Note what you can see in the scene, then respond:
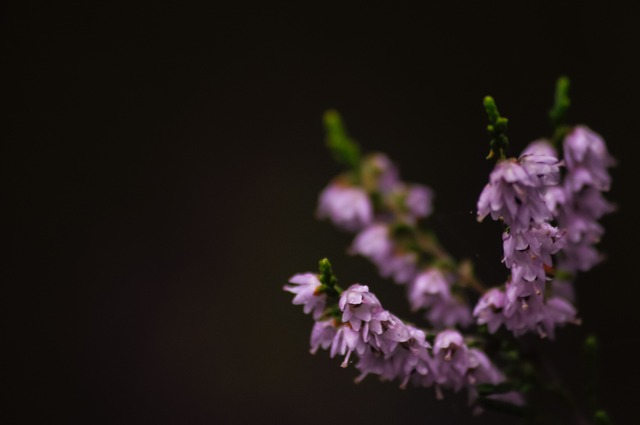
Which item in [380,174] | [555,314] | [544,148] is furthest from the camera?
[380,174]

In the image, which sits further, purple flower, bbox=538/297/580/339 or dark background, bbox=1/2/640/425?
dark background, bbox=1/2/640/425

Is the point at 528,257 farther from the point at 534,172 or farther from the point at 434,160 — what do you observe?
the point at 434,160

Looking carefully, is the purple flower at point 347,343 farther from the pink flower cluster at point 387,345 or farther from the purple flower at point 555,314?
the purple flower at point 555,314

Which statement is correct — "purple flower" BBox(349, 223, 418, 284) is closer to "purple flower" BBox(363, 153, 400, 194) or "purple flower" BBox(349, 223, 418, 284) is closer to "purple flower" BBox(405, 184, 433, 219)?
"purple flower" BBox(405, 184, 433, 219)

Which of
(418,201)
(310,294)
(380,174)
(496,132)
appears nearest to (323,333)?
(310,294)

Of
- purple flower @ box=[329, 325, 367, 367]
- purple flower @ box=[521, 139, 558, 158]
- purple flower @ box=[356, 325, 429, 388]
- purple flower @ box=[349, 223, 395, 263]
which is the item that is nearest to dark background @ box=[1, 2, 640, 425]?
purple flower @ box=[349, 223, 395, 263]

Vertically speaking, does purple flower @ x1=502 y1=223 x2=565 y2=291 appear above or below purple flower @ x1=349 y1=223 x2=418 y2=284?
below

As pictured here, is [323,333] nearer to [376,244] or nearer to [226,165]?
[376,244]

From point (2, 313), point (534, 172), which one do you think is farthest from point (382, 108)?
point (534, 172)
